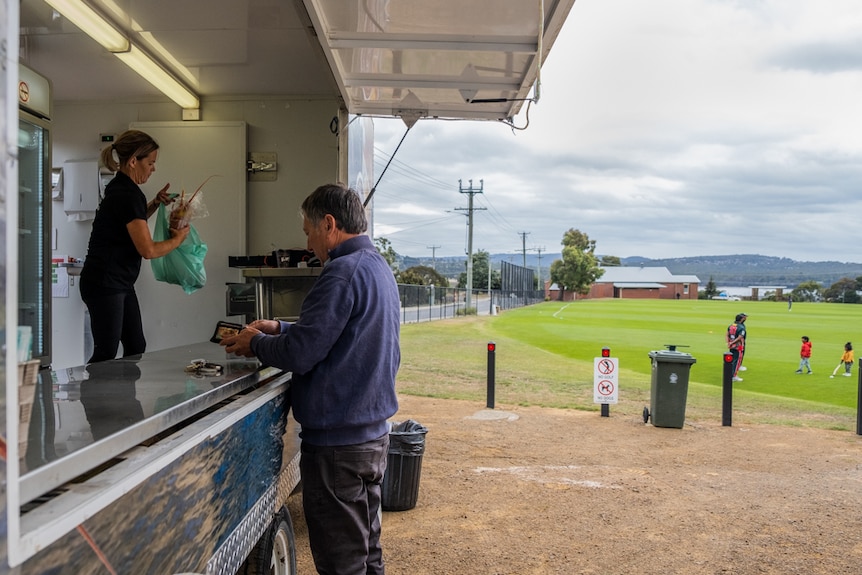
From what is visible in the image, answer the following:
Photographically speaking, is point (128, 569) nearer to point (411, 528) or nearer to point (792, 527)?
point (411, 528)

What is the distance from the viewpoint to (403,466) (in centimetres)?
518

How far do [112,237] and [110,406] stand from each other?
165 centimetres

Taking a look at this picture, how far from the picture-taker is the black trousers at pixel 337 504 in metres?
2.50

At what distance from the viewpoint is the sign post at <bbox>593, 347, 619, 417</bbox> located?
1059 cm

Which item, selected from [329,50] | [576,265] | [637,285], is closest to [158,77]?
[329,50]

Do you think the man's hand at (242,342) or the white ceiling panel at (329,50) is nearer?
the man's hand at (242,342)

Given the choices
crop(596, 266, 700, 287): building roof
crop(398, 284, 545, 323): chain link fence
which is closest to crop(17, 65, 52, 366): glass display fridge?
crop(398, 284, 545, 323): chain link fence

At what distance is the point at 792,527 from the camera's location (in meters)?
5.34

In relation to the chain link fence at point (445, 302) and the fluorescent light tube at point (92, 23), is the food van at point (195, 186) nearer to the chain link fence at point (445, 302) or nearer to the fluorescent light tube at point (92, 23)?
the fluorescent light tube at point (92, 23)

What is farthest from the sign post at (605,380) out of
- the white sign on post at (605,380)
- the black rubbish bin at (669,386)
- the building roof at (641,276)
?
the building roof at (641,276)

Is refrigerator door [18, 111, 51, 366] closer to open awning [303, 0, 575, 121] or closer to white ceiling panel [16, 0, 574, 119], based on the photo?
white ceiling panel [16, 0, 574, 119]

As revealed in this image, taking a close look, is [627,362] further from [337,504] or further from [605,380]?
[337,504]

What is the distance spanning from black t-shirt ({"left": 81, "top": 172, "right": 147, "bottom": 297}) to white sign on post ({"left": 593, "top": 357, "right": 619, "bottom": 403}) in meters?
8.35

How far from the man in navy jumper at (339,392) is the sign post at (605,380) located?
8.44m
